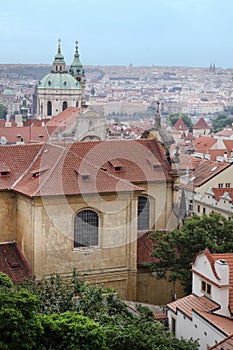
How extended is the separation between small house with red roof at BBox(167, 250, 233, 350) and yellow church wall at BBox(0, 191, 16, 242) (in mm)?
8639

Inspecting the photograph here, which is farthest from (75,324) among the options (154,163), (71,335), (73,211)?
(154,163)

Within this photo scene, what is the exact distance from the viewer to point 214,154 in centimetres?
6856

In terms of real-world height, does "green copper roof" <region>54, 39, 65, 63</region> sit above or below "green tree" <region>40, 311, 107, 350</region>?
above

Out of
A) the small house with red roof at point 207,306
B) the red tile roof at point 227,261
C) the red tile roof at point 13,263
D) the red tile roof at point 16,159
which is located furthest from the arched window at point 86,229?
the red tile roof at point 227,261

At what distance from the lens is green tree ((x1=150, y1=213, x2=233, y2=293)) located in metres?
28.1

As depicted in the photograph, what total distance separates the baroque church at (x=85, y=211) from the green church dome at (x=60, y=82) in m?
89.1

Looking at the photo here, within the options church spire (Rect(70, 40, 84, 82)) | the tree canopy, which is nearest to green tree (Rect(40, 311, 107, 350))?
the tree canopy

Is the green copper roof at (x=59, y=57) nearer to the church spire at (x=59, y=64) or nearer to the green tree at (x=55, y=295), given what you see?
the church spire at (x=59, y=64)

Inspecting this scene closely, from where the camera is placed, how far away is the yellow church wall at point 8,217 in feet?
96.8

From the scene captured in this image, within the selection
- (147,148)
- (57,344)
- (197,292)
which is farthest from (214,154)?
(57,344)

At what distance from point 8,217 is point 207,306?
10.7 metres

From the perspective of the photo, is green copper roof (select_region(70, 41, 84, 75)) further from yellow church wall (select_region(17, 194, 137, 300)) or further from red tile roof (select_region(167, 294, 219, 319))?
red tile roof (select_region(167, 294, 219, 319))

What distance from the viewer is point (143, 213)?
32.5 metres

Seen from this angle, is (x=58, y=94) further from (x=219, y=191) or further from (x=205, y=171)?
(x=219, y=191)
